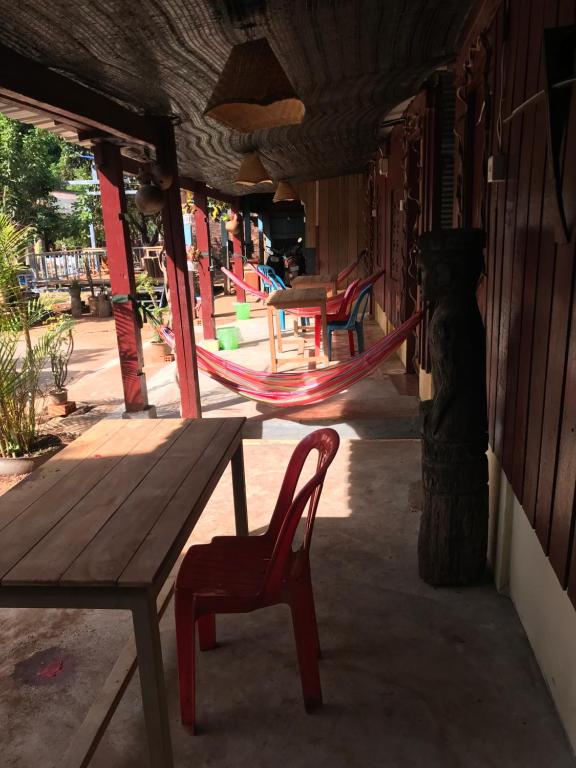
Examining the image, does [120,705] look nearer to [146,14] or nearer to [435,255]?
[435,255]

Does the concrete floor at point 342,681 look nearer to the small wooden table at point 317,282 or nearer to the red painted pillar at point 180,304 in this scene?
the red painted pillar at point 180,304

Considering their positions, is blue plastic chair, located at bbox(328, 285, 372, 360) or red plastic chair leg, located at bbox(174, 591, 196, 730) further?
blue plastic chair, located at bbox(328, 285, 372, 360)

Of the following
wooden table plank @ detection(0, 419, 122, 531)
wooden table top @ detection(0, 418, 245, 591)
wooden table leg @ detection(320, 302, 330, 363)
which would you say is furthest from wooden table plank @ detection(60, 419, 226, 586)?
wooden table leg @ detection(320, 302, 330, 363)

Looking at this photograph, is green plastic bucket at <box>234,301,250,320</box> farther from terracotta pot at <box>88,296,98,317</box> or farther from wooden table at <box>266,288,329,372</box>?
terracotta pot at <box>88,296,98,317</box>

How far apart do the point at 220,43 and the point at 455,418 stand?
5.47 feet

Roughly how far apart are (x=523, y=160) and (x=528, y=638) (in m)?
1.54

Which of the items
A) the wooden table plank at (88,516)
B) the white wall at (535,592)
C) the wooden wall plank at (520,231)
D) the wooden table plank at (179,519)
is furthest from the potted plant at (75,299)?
the wooden wall plank at (520,231)

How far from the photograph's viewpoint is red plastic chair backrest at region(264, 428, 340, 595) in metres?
1.44

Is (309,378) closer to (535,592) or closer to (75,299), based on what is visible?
(535,592)

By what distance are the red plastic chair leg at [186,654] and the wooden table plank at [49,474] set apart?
1.56 feet

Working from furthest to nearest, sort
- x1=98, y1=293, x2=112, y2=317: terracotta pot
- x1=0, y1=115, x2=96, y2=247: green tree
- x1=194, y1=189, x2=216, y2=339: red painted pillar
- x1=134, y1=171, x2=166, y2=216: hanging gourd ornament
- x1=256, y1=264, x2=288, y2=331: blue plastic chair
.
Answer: x1=0, y1=115, x2=96, y2=247: green tree
x1=98, y1=293, x2=112, y2=317: terracotta pot
x1=256, y1=264, x2=288, y2=331: blue plastic chair
x1=194, y1=189, x2=216, y2=339: red painted pillar
x1=134, y1=171, x2=166, y2=216: hanging gourd ornament

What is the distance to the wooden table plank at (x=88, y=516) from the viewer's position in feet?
A: 3.89

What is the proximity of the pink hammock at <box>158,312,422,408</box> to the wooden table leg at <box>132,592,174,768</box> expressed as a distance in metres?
2.50

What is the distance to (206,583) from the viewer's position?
162 centimetres
